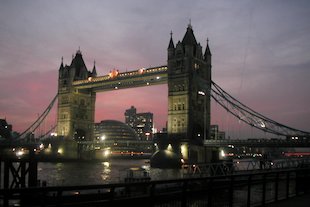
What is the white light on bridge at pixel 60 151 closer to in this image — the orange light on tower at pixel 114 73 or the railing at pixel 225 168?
the orange light on tower at pixel 114 73

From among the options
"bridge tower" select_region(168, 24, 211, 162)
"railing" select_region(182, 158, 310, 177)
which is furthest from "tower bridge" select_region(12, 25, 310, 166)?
"railing" select_region(182, 158, 310, 177)

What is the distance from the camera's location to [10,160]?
2900 cm

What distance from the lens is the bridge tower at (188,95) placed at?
101 m

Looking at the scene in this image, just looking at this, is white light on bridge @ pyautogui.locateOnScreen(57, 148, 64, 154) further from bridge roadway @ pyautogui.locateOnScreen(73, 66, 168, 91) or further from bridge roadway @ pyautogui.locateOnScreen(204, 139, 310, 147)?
bridge roadway @ pyautogui.locateOnScreen(204, 139, 310, 147)

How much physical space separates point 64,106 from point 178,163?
71547mm

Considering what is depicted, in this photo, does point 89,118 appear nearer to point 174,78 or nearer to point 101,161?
point 101,161

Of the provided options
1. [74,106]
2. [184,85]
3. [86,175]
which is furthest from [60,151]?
[86,175]

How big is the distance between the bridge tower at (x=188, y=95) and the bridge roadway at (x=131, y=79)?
4.08 meters

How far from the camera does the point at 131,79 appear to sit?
112 metres

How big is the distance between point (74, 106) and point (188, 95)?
2055 inches

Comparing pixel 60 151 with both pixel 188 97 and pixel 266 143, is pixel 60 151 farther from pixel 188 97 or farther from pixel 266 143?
pixel 266 143

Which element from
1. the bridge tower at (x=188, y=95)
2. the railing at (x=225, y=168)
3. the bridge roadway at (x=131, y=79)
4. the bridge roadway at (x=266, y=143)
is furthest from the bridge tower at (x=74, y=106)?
Result: the railing at (x=225, y=168)

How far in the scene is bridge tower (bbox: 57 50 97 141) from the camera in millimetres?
139625

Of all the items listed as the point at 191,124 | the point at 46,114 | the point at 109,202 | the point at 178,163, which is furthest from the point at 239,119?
the point at 109,202
